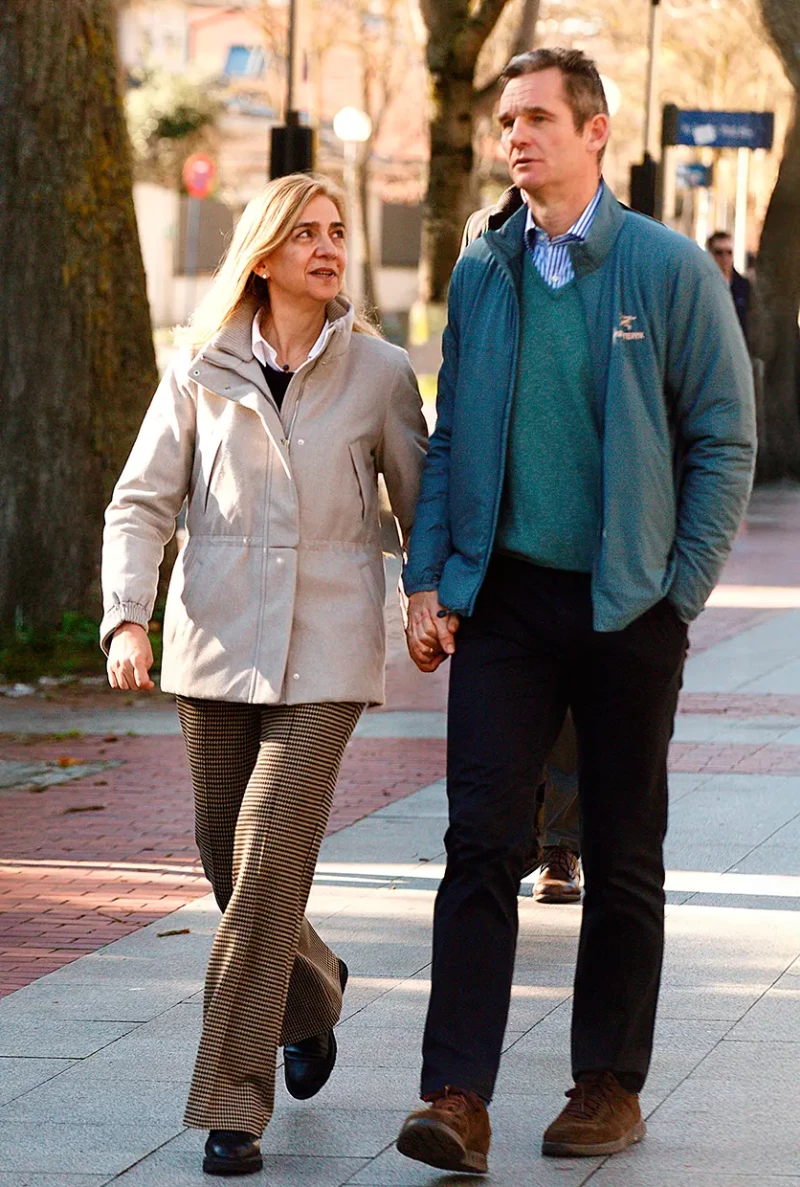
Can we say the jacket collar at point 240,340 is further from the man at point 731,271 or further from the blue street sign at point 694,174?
the blue street sign at point 694,174

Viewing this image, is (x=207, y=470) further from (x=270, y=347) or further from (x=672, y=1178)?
(x=672, y=1178)

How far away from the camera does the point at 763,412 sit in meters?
23.3

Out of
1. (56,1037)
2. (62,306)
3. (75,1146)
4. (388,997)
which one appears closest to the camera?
(75,1146)

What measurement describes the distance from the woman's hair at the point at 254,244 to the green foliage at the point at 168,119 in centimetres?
5065

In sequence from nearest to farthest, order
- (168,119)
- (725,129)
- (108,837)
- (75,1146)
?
(75,1146) → (108,837) → (725,129) → (168,119)

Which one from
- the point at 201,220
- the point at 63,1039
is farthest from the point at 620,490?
the point at 201,220

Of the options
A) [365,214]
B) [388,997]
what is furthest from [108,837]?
[365,214]

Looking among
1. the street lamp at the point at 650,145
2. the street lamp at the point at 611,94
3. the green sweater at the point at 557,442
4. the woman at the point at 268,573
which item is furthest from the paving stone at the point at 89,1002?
the street lamp at the point at 650,145

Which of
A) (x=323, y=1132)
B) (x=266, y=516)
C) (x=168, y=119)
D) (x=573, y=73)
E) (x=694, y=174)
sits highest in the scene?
(x=573, y=73)

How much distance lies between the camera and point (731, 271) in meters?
19.7

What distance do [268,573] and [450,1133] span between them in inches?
44.1

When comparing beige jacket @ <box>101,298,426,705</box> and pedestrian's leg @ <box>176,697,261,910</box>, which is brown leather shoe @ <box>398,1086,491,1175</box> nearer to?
pedestrian's leg @ <box>176,697,261,910</box>

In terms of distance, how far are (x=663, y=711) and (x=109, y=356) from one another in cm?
734

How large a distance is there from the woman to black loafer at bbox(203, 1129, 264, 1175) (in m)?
0.01
